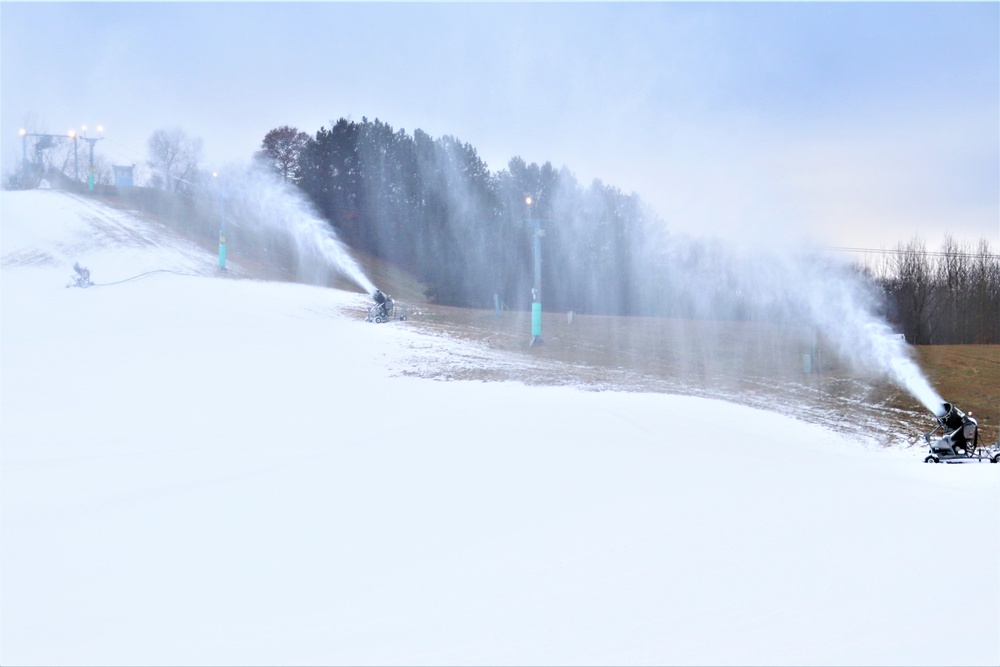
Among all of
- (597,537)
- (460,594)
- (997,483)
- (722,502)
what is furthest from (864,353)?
(460,594)

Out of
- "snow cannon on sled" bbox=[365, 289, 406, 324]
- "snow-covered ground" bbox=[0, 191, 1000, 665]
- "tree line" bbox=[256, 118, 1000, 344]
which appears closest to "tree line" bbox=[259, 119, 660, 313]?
"tree line" bbox=[256, 118, 1000, 344]

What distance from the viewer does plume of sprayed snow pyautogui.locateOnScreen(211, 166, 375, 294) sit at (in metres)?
44.3

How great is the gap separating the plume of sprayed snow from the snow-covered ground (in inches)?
1121

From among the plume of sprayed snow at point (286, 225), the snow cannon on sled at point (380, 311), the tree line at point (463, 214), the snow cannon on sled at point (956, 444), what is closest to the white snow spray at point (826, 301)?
the snow cannon on sled at point (956, 444)

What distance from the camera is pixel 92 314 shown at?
73.8ft

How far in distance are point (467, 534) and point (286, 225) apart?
1920 inches

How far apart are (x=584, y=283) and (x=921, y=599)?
1422 inches

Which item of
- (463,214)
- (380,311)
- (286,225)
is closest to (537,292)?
(380,311)

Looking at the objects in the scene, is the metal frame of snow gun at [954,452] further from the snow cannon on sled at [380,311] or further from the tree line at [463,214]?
the tree line at [463,214]

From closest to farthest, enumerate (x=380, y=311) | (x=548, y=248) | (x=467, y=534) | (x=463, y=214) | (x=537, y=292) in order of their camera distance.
Result: (x=467, y=534), (x=537, y=292), (x=380, y=311), (x=548, y=248), (x=463, y=214)

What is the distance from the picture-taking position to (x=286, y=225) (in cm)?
5178

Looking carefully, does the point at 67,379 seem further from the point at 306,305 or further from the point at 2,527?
the point at 306,305

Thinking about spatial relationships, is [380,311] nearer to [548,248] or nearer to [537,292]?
[537,292]

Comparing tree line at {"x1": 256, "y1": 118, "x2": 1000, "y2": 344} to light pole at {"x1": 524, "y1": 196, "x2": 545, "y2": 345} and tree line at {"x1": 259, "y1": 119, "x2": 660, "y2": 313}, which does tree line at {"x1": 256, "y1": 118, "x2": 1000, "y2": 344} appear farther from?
light pole at {"x1": 524, "y1": 196, "x2": 545, "y2": 345}
